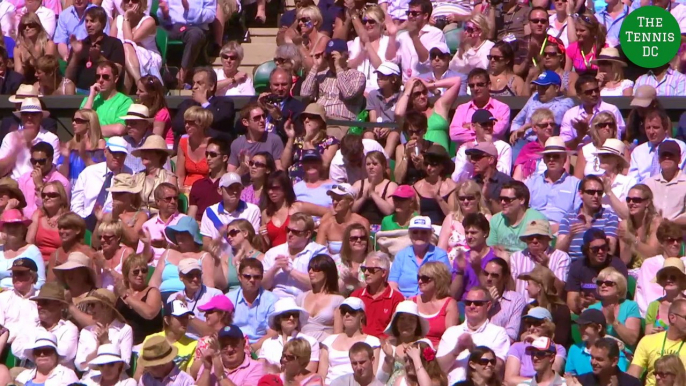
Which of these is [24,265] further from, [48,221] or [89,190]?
[89,190]

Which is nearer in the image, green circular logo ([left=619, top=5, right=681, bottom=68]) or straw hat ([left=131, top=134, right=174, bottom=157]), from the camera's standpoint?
straw hat ([left=131, top=134, right=174, bottom=157])

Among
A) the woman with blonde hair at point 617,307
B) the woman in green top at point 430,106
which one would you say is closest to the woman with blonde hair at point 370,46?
the woman in green top at point 430,106

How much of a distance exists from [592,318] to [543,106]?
3182 millimetres

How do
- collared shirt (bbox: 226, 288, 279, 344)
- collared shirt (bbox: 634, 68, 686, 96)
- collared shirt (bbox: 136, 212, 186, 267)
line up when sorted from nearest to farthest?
collared shirt (bbox: 226, 288, 279, 344) → collared shirt (bbox: 136, 212, 186, 267) → collared shirt (bbox: 634, 68, 686, 96)

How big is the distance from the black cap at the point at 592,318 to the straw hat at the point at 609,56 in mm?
3661

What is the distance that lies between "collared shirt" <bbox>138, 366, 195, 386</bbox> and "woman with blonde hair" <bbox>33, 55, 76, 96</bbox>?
4.36 m

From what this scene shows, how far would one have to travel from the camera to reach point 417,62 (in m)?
18.3

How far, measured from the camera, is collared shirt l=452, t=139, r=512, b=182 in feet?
55.8

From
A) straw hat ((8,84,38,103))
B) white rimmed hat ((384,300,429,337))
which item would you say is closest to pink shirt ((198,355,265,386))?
white rimmed hat ((384,300,429,337))

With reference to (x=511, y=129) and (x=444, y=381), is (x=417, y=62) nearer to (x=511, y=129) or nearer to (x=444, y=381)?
(x=511, y=129)

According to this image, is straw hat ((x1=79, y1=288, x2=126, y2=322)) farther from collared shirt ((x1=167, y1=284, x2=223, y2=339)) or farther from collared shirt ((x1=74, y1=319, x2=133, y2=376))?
collared shirt ((x1=167, y1=284, x2=223, y2=339))

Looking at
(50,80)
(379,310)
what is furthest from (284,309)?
(50,80)

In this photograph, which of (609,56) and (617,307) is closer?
(617,307)

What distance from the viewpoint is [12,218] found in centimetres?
1662
